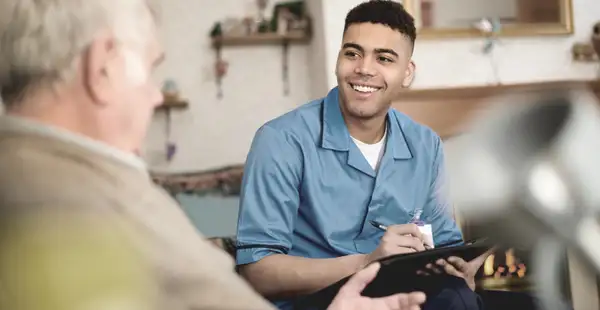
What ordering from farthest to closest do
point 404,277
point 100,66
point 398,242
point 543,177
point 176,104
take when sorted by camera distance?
1. point 176,104
2. point 398,242
3. point 404,277
4. point 100,66
5. point 543,177

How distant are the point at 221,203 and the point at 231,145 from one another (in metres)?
0.49

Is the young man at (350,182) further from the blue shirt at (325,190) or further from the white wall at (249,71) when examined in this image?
the white wall at (249,71)

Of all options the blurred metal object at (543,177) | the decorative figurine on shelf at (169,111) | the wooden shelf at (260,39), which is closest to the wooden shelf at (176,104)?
the decorative figurine on shelf at (169,111)

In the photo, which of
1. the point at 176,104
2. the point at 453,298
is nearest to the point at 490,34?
the point at 176,104

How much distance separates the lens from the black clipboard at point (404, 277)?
0.84 m

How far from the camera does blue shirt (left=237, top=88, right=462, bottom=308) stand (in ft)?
3.54

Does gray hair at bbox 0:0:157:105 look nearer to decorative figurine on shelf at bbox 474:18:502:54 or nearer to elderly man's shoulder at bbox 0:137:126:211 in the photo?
elderly man's shoulder at bbox 0:137:126:211

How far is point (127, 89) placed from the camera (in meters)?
0.50

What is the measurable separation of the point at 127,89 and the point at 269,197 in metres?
0.61

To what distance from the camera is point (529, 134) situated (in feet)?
1.30

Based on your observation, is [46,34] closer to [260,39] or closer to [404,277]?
[404,277]

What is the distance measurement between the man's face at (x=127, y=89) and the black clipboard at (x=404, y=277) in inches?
16.7

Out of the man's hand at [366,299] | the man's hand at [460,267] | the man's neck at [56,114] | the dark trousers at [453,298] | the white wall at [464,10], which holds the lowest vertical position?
the dark trousers at [453,298]

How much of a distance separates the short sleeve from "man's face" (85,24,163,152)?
547 mm
